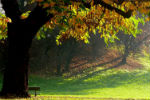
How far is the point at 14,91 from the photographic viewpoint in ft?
45.7

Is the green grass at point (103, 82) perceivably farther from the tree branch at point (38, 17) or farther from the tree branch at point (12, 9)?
the tree branch at point (38, 17)

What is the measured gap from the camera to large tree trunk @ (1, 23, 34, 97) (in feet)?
45.8

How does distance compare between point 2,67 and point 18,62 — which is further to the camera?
point 2,67

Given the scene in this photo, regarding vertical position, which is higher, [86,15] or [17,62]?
[86,15]

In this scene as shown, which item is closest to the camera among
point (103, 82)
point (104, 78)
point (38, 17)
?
point (38, 17)

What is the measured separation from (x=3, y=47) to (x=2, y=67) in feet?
8.89

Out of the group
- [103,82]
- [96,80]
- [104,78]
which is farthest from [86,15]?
[104,78]

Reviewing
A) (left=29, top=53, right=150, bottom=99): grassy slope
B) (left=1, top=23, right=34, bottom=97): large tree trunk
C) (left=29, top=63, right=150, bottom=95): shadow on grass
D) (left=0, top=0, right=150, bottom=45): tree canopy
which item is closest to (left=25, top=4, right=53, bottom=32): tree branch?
(left=0, top=0, right=150, bottom=45): tree canopy

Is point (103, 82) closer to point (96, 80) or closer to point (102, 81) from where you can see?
point (102, 81)

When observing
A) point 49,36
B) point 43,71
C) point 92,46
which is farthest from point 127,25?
point 92,46

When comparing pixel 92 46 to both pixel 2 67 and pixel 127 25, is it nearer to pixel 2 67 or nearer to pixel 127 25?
pixel 2 67

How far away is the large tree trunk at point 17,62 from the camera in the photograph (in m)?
13.9

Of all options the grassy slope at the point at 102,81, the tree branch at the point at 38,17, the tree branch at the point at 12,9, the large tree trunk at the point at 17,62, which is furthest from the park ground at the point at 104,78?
the tree branch at the point at 38,17

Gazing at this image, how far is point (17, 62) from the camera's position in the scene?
14008mm
